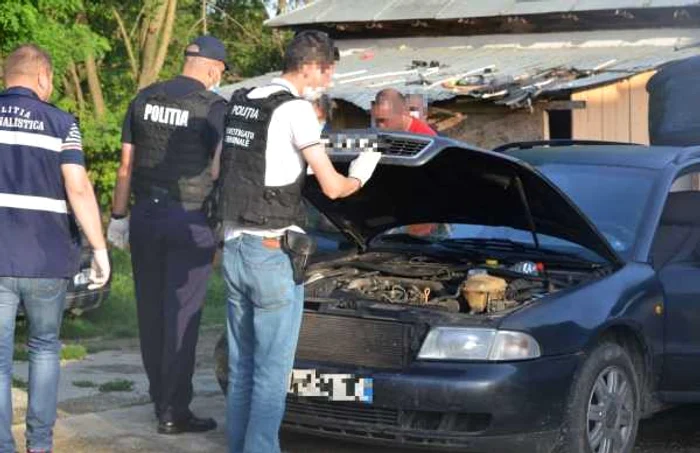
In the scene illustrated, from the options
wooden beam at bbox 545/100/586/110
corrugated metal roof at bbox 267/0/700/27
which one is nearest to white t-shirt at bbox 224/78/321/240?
wooden beam at bbox 545/100/586/110

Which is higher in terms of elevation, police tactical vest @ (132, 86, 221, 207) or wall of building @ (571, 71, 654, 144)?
wall of building @ (571, 71, 654, 144)

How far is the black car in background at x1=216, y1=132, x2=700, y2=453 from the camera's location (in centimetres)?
582

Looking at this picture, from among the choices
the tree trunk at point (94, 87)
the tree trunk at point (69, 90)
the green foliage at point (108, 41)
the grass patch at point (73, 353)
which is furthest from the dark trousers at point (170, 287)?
the tree trunk at point (69, 90)

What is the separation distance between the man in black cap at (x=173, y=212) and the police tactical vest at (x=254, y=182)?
1.36 metres

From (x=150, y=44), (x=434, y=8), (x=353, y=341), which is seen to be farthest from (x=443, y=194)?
(x=150, y=44)

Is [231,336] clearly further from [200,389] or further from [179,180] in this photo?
[200,389]

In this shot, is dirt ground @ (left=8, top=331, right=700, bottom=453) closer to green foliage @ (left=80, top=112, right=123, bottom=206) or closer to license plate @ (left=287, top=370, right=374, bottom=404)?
license plate @ (left=287, top=370, right=374, bottom=404)

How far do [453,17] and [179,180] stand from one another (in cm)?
1315

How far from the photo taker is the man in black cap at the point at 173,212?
6930 millimetres

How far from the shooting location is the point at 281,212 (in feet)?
17.8

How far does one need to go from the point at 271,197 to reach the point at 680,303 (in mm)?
2420

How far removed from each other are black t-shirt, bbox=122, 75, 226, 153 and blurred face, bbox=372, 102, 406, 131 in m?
2.32

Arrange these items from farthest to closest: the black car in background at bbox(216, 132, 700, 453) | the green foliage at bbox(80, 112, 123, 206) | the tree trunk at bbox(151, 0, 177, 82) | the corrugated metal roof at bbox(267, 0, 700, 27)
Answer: the tree trunk at bbox(151, 0, 177, 82)
the green foliage at bbox(80, 112, 123, 206)
the corrugated metal roof at bbox(267, 0, 700, 27)
the black car in background at bbox(216, 132, 700, 453)

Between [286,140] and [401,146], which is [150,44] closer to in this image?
[401,146]
